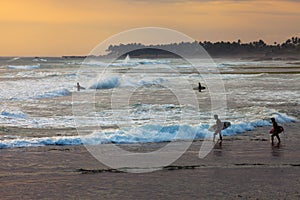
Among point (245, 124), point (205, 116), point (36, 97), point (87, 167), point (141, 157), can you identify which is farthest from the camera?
point (36, 97)

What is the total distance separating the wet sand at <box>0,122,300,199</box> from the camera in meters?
8.77

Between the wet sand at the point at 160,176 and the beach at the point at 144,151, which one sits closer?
the wet sand at the point at 160,176

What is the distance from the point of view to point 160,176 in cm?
1009

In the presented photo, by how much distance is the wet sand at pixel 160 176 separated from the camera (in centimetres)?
877

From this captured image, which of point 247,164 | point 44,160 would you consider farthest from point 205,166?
point 44,160

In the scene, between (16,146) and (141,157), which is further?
(16,146)

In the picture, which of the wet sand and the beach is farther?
the beach

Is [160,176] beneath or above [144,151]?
beneath

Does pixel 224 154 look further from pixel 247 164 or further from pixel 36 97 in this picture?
pixel 36 97

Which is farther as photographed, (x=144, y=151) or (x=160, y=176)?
(x=144, y=151)

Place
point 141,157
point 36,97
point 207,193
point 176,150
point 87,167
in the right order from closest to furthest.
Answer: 1. point 207,193
2. point 87,167
3. point 141,157
4. point 176,150
5. point 36,97

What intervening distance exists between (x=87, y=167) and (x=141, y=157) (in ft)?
5.74

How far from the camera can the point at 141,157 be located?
12.1 m

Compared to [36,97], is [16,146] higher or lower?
lower
